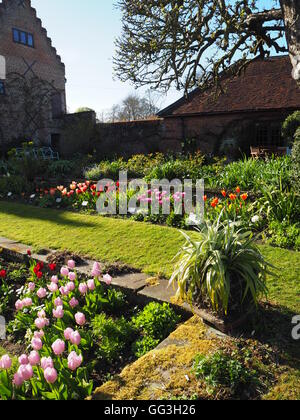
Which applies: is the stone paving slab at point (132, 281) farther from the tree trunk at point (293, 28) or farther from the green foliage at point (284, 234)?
the tree trunk at point (293, 28)

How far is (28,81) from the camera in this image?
2052cm

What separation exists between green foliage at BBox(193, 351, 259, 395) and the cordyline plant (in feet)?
1.65

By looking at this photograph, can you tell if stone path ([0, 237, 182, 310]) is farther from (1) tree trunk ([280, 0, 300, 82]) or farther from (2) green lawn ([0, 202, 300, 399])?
(1) tree trunk ([280, 0, 300, 82])

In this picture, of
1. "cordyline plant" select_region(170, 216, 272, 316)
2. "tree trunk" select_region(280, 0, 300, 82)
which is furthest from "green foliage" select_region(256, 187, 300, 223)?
"cordyline plant" select_region(170, 216, 272, 316)

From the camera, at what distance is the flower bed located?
249cm

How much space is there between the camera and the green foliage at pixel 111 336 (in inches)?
121

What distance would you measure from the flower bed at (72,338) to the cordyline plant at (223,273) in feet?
1.47

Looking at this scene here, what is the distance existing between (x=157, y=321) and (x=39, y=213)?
19.3ft

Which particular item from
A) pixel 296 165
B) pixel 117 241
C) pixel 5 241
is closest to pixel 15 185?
pixel 5 241

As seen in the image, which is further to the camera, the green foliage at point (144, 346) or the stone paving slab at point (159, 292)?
the stone paving slab at point (159, 292)

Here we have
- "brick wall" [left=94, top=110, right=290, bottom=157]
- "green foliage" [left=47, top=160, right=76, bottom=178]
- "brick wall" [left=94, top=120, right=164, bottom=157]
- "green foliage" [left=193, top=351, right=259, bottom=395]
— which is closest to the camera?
"green foliage" [left=193, top=351, right=259, bottom=395]

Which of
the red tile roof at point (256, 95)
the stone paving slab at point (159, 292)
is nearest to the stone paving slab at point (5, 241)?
the stone paving slab at point (159, 292)

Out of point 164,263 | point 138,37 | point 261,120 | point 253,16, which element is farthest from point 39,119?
point 164,263

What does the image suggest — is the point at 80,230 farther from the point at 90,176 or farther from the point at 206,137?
the point at 206,137
